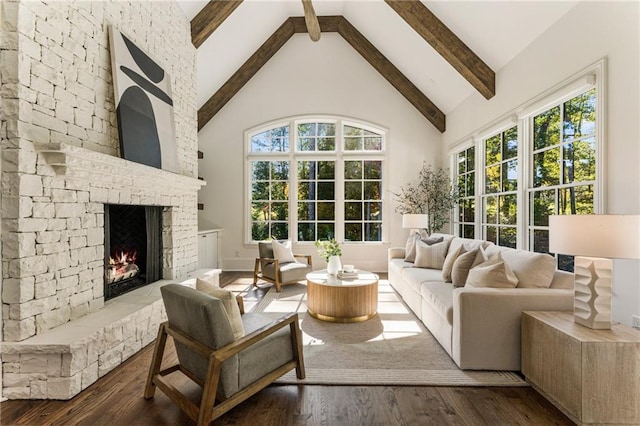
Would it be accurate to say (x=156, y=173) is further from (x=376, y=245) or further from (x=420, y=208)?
(x=420, y=208)

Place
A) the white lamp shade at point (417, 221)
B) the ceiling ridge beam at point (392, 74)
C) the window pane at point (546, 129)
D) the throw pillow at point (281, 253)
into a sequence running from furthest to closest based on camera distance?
the ceiling ridge beam at point (392, 74), the white lamp shade at point (417, 221), the throw pillow at point (281, 253), the window pane at point (546, 129)

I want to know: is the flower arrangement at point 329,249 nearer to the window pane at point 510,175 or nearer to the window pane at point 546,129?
the window pane at point 510,175

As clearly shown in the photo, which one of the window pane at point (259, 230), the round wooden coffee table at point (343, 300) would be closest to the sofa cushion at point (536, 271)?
the round wooden coffee table at point (343, 300)

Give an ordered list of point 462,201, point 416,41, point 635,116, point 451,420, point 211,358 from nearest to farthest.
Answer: point 211,358
point 451,420
point 635,116
point 416,41
point 462,201

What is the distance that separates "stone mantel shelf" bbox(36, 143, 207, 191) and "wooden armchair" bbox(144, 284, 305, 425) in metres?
1.21

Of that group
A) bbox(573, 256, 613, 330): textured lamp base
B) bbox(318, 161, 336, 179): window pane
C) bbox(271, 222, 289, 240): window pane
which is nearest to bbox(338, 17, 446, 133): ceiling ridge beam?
bbox(318, 161, 336, 179): window pane

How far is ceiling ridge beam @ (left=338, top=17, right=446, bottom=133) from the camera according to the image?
5691 mm

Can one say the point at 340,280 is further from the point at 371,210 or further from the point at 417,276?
the point at 371,210

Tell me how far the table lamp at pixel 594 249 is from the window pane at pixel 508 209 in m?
2.06

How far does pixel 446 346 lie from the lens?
8.34ft

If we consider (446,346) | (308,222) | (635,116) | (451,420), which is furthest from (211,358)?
(308,222)

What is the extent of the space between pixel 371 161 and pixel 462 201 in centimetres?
194

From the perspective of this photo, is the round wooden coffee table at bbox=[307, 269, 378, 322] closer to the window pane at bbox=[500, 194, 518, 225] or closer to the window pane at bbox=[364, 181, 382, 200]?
the window pane at bbox=[500, 194, 518, 225]

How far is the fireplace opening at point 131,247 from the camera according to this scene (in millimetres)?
2886
